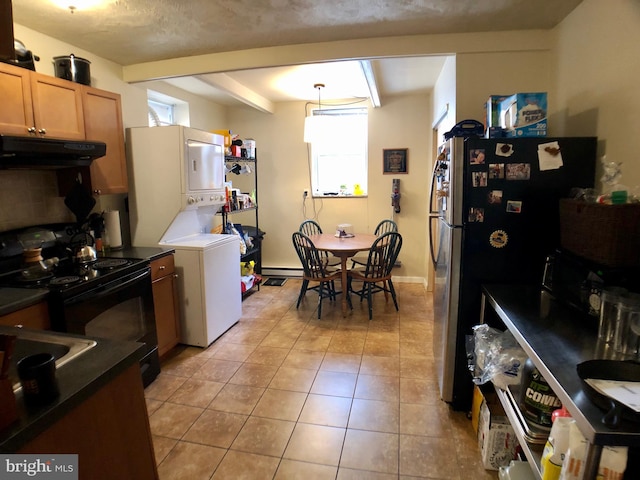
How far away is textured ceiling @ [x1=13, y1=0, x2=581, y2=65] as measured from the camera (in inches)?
80.4

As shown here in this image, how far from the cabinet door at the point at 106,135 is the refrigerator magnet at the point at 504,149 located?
2.67 metres

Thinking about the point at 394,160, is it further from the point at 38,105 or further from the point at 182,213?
the point at 38,105

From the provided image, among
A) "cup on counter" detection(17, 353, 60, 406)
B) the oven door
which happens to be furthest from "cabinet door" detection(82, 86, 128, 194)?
"cup on counter" detection(17, 353, 60, 406)

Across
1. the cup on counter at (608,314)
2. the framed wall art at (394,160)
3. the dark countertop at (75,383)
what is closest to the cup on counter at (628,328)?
the cup on counter at (608,314)

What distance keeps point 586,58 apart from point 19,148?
3.03m

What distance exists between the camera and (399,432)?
2.02 meters

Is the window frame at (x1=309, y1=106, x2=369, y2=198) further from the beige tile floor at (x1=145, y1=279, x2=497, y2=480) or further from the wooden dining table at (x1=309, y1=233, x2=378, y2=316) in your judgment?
the beige tile floor at (x1=145, y1=279, x2=497, y2=480)

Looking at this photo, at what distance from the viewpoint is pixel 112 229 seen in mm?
2822

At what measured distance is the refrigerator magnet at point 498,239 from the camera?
1.95 m

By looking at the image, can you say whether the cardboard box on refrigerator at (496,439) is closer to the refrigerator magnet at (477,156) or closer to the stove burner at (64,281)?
the refrigerator magnet at (477,156)

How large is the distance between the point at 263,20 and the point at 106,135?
1.47m

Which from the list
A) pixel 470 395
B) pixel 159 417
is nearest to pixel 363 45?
pixel 470 395

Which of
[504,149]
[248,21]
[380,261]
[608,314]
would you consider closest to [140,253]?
[248,21]

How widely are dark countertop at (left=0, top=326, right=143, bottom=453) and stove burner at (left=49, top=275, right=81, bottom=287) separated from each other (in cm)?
75
